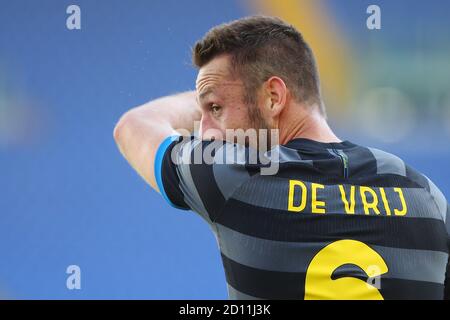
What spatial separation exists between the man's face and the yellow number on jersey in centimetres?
27

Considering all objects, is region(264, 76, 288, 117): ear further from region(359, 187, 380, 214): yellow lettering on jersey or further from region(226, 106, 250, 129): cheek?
region(359, 187, 380, 214): yellow lettering on jersey

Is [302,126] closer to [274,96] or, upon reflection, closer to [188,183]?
[274,96]

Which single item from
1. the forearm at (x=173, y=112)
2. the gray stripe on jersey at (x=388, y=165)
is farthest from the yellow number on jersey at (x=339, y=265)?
the forearm at (x=173, y=112)

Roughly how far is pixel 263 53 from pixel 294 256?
0.38 meters

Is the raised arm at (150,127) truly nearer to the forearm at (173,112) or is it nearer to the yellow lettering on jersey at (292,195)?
the forearm at (173,112)

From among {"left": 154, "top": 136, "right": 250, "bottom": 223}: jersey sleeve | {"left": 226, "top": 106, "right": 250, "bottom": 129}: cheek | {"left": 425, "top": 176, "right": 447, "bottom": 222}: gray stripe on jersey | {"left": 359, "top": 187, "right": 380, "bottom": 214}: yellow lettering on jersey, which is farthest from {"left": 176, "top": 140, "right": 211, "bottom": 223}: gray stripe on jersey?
{"left": 425, "top": 176, "right": 447, "bottom": 222}: gray stripe on jersey

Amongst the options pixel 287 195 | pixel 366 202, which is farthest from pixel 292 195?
pixel 366 202

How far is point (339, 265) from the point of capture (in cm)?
90

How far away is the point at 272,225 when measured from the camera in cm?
92

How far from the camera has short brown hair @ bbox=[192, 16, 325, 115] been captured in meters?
1.08

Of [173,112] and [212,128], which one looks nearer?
[212,128]
